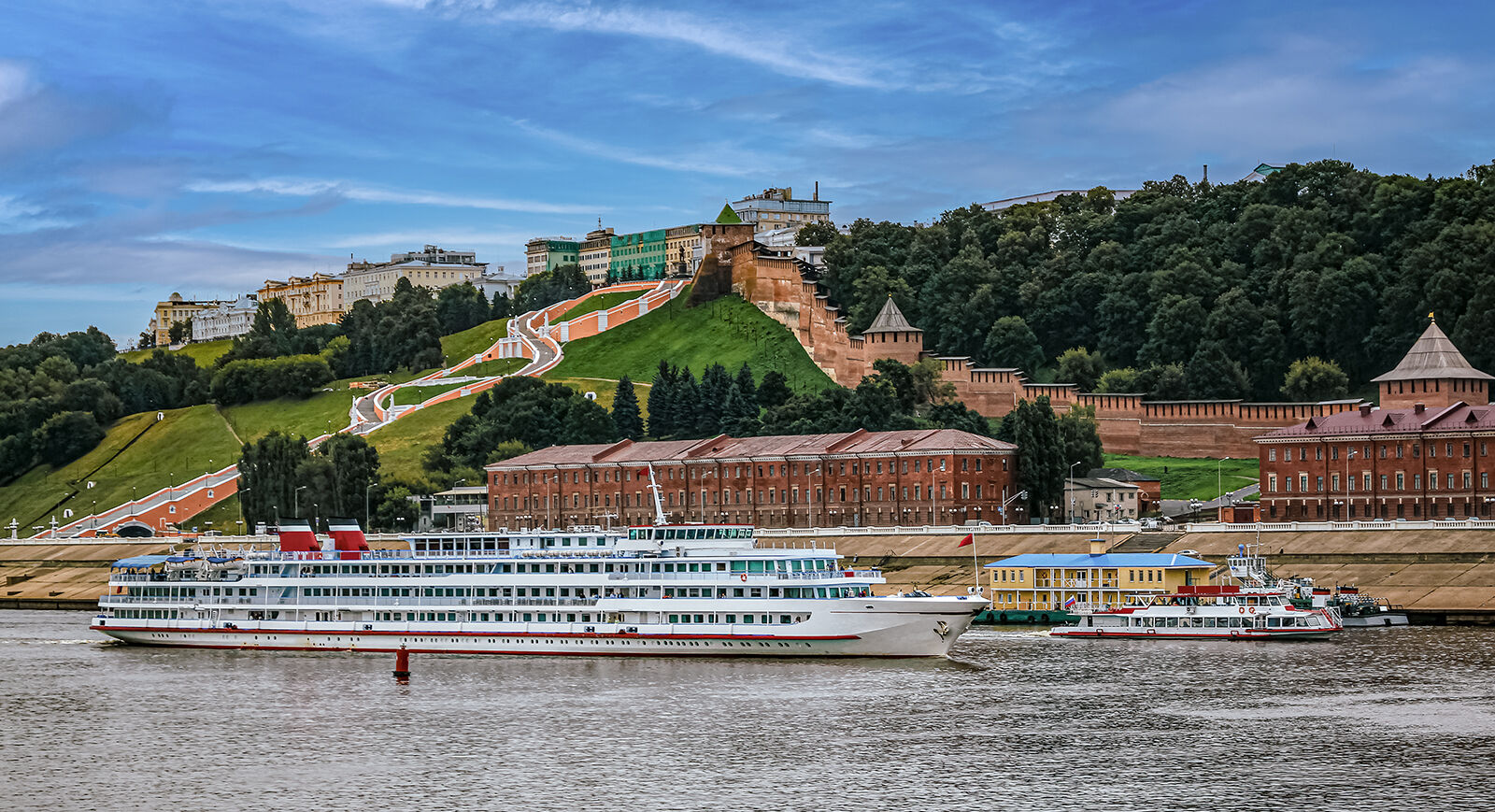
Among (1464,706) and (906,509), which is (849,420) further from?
(1464,706)

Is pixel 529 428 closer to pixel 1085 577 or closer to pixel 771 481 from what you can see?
pixel 771 481

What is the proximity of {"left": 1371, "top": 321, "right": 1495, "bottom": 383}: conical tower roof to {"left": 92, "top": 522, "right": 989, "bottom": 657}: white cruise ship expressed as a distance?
206ft

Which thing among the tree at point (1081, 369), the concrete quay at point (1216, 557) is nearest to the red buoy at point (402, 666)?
the concrete quay at point (1216, 557)

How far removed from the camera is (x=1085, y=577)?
3954 inches

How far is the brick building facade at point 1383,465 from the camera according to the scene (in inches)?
4535

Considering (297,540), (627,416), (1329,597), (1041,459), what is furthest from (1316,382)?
(297,540)

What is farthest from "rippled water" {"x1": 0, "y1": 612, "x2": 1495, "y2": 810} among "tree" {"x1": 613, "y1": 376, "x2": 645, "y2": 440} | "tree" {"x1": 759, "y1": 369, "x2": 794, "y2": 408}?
"tree" {"x1": 759, "y1": 369, "x2": 794, "y2": 408}

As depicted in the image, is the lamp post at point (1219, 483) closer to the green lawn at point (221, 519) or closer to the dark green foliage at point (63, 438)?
the green lawn at point (221, 519)

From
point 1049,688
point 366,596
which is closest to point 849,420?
point 366,596

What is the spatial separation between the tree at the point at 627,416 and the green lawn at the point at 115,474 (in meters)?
41.2

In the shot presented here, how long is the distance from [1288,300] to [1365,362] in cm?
838

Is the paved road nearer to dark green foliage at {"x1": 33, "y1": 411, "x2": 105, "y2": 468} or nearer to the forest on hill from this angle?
the forest on hill

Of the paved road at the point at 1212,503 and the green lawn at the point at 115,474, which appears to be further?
the green lawn at the point at 115,474

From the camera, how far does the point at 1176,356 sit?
15988 cm
